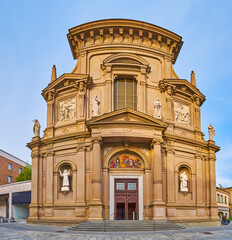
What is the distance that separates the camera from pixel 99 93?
31.6 meters

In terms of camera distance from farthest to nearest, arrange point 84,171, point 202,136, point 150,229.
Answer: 1. point 202,136
2. point 84,171
3. point 150,229

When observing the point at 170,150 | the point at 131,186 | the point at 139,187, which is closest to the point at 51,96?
the point at 131,186

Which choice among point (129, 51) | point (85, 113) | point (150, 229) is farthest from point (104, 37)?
point (150, 229)

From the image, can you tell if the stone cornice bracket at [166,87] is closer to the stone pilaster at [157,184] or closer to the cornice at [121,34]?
the cornice at [121,34]

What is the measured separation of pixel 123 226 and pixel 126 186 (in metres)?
4.87

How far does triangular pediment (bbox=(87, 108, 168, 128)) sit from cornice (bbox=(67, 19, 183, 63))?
802 cm

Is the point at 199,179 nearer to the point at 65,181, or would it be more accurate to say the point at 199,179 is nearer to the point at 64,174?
the point at 65,181

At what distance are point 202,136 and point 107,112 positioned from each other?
33.9ft

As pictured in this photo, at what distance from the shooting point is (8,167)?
6225 cm

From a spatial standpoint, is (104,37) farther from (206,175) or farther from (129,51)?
(206,175)

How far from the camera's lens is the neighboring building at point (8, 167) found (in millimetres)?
59763

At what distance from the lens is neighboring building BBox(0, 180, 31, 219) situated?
46.5 meters

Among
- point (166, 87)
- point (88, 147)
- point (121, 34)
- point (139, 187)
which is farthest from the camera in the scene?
point (121, 34)

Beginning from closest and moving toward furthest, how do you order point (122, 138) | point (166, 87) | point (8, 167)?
point (122, 138)
point (166, 87)
point (8, 167)
